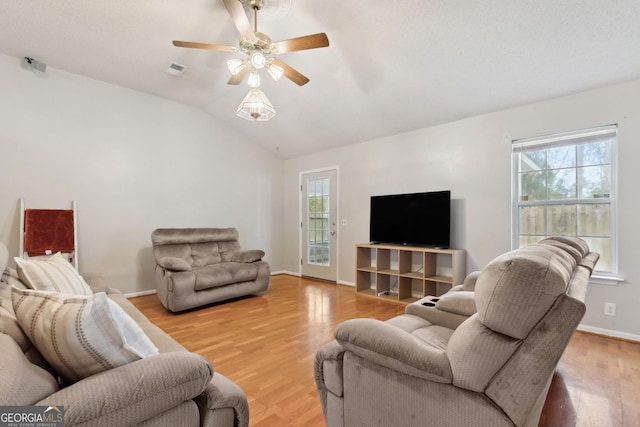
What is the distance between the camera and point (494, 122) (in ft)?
11.8

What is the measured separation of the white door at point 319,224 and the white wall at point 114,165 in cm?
114

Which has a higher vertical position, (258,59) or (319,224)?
(258,59)

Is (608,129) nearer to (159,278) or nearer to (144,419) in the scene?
(144,419)

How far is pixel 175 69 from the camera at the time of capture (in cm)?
381

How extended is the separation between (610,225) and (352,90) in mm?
3032

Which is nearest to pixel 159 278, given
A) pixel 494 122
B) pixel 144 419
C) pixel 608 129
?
pixel 144 419

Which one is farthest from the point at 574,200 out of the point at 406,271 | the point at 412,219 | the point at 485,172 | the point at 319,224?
the point at 319,224

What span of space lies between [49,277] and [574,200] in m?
4.42

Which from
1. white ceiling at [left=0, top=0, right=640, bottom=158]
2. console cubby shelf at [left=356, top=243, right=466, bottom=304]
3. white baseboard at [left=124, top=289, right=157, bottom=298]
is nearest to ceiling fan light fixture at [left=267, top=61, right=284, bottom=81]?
white ceiling at [left=0, top=0, right=640, bottom=158]

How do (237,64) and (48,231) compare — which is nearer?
(237,64)

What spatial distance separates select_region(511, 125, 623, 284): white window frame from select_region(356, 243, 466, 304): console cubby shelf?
77 cm

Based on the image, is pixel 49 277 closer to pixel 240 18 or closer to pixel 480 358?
pixel 240 18

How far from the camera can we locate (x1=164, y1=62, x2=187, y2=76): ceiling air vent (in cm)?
372

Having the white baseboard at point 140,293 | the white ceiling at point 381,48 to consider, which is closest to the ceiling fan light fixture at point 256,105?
the white ceiling at point 381,48
